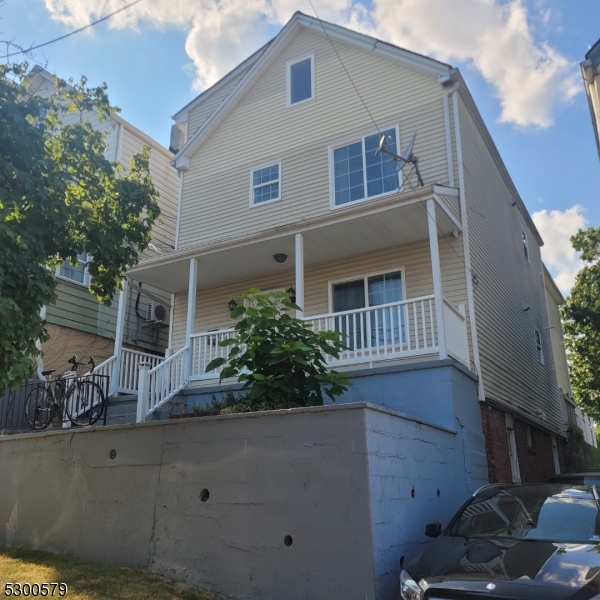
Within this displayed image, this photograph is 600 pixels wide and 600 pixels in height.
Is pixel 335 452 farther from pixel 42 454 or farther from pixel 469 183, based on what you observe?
pixel 469 183

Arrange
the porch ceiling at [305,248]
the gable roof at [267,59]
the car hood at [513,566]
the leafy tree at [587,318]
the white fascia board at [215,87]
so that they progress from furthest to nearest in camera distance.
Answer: the leafy tree at [587,318]
the white fascia board at [215,87]
the gable roof at [267,59]
the porch ceiling at [305,248]
the car hood at [513,566]

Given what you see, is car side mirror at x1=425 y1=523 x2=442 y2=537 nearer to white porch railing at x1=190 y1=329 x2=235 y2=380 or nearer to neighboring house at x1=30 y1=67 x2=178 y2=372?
white porch railing at x1=190 y1=329 x2=235 y2=380

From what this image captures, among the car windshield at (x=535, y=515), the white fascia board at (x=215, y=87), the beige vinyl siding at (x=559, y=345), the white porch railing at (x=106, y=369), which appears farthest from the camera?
the beige vinyl siding at (x=559, y=345)

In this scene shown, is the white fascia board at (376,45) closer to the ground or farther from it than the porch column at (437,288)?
farther from it

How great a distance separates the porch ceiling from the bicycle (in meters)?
2.97

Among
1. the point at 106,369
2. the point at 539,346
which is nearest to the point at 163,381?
the point at 106,369

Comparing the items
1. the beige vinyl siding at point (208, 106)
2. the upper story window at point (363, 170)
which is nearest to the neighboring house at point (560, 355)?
the upper story window at point (363, 170)

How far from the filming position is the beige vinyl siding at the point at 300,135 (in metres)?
12.6

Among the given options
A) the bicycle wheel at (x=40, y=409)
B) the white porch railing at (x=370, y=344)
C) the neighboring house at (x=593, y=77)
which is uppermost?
the neighboring house at (x=593, y=77)

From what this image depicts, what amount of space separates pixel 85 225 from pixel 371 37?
877 centimetres

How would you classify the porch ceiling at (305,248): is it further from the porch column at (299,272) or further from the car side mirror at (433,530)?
the car side mirror at (433,530)

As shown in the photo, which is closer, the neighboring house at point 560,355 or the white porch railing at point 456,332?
the white porch railing at point 456,332

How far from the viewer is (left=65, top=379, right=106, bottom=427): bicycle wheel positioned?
10.8 m

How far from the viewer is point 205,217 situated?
48.5 feet
